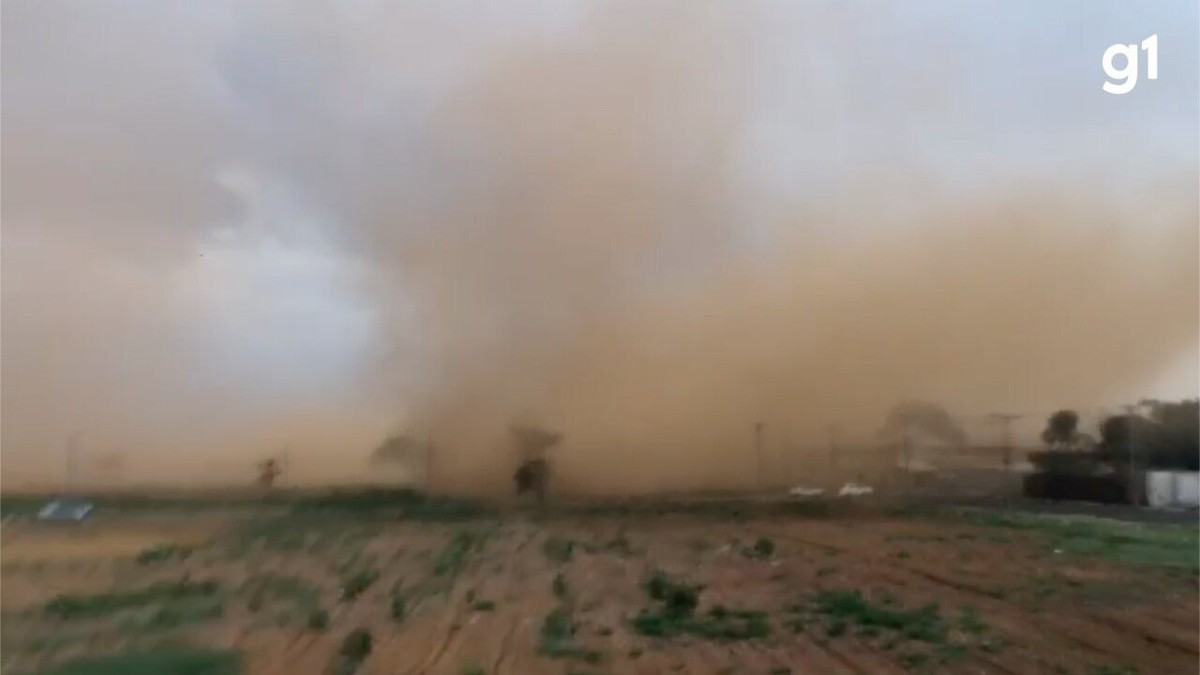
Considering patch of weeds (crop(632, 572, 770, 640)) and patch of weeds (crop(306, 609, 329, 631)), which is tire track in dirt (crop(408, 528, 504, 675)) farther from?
→ patch of weeds (crop(632, 572, 770, 640))

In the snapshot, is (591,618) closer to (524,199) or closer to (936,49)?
(524,199)

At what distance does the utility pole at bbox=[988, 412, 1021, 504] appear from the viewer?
2885 millimetres

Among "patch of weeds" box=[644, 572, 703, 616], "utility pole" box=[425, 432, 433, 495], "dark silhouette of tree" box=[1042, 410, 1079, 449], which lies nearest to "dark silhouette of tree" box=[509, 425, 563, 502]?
"utility pole" box=[425, 432, 433, 495]

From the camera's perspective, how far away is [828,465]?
278 centimetres

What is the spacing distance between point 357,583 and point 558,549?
1.51 ft

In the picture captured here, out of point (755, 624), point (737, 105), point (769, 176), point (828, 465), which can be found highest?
point (737, 105)

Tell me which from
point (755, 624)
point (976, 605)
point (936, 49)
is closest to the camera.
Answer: point (755, 624)

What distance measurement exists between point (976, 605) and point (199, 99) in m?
2.17

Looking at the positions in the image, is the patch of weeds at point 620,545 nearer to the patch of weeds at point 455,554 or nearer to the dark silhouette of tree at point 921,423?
the patch of weeds at point 455,554

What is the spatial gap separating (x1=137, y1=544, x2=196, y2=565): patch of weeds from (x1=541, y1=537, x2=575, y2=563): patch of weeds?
76 cm

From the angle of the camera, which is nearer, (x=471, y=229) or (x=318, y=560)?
(x=318, y=560)

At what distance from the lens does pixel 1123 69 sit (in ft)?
9.99

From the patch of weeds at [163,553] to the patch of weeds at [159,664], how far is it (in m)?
0.20

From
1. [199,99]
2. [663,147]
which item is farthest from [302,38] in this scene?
[663,147]
